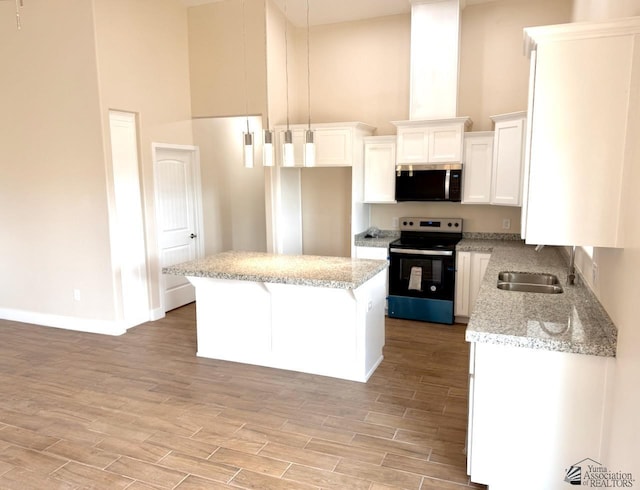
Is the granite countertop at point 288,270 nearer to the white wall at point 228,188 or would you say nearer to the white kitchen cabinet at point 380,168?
the white kitchen cabinet at point 380,168

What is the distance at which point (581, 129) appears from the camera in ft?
7.42

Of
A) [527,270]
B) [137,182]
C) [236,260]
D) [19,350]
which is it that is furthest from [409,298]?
[19,350]

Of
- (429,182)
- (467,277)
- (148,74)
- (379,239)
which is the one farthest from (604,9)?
(148,74)

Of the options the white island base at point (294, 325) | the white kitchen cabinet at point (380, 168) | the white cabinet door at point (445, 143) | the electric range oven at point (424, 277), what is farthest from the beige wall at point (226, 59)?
the white island base at point (294, 325)

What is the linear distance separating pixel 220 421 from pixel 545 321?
2271mm

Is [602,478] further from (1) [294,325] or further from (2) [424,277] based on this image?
(2) [424,277]

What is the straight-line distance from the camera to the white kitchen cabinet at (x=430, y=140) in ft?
17.0

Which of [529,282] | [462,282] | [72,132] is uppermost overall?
[72,132]

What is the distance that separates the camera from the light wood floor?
2.68m

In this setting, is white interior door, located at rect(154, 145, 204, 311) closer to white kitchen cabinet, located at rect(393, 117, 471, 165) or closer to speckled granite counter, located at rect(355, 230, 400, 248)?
speckled granite counter, located at rect(355, 230, 400, 248)

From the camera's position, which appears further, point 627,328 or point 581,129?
point 581,129

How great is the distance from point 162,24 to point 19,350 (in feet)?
13.5

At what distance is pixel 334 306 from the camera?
387 centimetres

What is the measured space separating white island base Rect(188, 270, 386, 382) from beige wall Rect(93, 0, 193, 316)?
1720 mm
